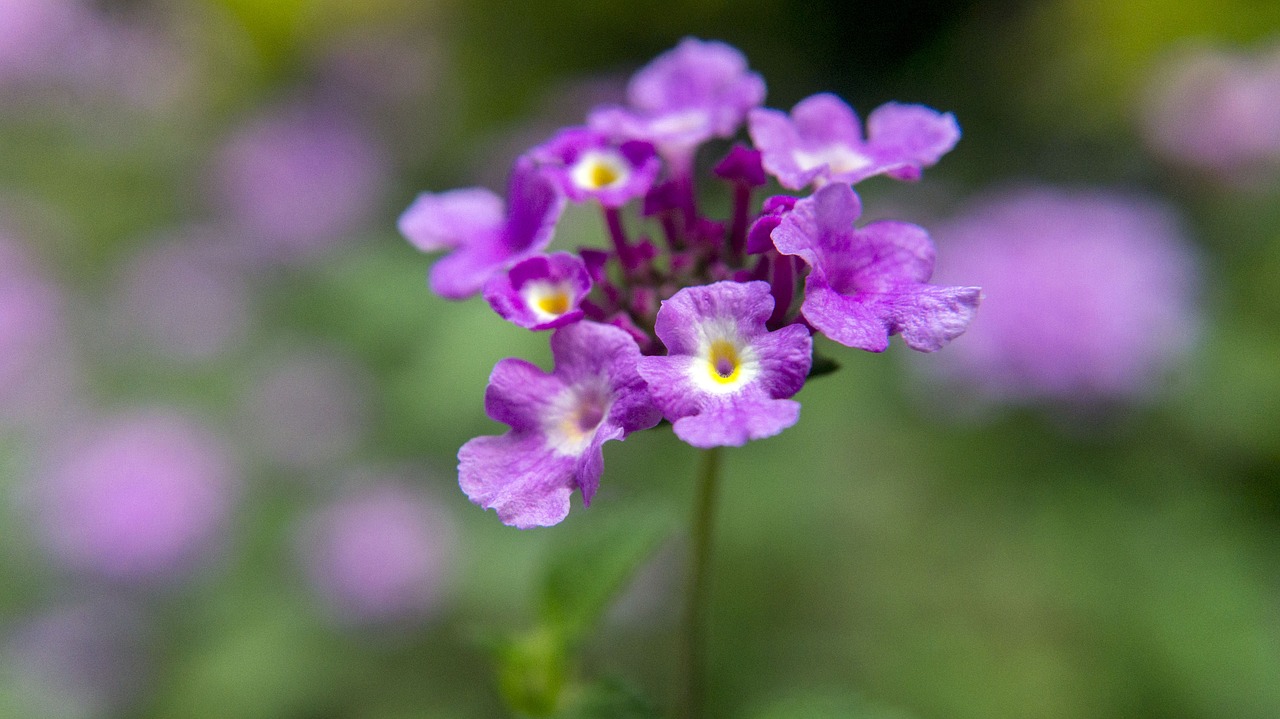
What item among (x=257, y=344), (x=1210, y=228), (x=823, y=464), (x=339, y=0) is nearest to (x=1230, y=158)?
(x=1210, y=228)

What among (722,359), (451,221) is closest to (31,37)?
(451,221)

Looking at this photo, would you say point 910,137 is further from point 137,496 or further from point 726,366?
point 137,496

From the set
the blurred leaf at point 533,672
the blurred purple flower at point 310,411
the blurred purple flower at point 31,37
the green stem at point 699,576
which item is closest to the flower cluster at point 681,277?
the green stem at point 699,576

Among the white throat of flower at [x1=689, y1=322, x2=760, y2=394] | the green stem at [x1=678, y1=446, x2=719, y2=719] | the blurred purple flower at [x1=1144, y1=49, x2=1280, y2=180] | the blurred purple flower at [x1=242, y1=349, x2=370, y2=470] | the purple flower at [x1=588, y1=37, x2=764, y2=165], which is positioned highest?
the blurred purple flower at [x1=1144, y1=49, x2=1280, y2=180]

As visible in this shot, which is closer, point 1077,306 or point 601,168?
point 601,168

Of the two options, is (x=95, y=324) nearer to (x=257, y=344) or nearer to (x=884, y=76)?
(x=257, y=344)

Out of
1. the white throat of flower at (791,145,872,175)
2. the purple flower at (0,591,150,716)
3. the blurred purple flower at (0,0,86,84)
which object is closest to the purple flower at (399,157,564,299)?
the white throat of flower at (791,145,872,175)

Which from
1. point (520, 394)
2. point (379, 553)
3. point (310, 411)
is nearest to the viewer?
point (520, 394)

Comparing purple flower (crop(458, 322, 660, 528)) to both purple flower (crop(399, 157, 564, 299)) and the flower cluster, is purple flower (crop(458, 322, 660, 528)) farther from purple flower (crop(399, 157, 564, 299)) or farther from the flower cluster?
purple flower (crop(399, 157, 564, 299))
